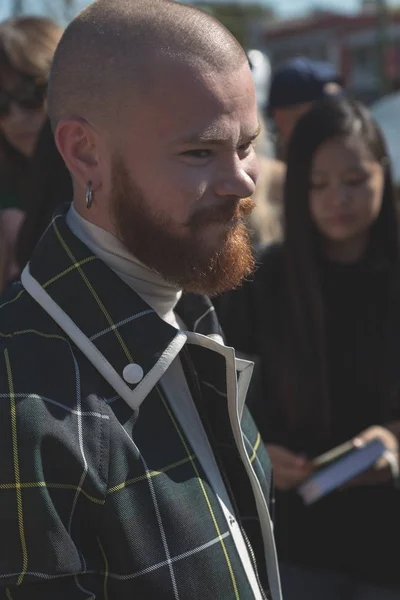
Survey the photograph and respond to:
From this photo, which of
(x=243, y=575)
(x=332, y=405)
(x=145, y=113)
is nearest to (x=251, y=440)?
(x=243, y=575)

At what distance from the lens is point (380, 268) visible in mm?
2531

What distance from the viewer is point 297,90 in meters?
3.68

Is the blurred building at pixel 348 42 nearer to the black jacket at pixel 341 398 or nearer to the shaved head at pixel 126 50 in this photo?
the black jacket at pixel 341 398

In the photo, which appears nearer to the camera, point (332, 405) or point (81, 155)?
point (81, 155)

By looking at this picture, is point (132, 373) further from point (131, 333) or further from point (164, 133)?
point (164, 133)

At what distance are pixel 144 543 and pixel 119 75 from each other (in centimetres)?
70

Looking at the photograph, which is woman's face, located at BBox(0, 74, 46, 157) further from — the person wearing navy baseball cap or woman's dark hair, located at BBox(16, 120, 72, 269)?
the person wearing navy baseball cap

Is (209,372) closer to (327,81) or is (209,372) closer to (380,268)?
(380,268)

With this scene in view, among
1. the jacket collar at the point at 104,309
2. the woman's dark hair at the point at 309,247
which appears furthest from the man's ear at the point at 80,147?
the woman's dark hair at the point at 309,247

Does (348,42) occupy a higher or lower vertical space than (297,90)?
lower

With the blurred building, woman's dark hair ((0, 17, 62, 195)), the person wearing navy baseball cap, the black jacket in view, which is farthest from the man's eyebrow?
the blurred building

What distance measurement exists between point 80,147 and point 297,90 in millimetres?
2575

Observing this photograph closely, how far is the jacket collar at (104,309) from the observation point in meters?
1.24

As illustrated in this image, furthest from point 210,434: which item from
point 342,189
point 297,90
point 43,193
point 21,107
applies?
point 297,90
